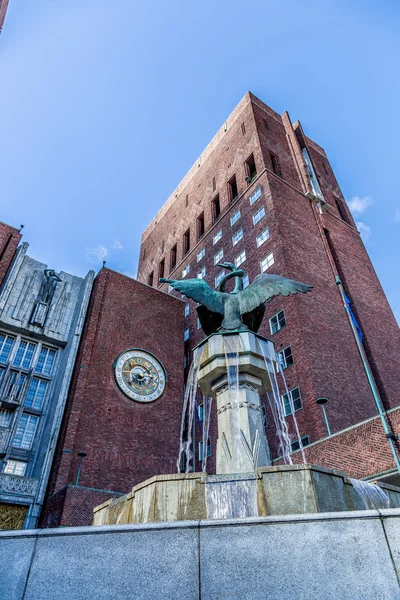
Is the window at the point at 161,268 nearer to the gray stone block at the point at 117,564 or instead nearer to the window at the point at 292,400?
the window at the point at 292,400

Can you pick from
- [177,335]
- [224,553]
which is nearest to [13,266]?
[177,335]

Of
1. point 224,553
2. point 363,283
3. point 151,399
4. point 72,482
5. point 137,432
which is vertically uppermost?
point 363,283

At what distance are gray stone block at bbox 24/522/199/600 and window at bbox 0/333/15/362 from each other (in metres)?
22.0

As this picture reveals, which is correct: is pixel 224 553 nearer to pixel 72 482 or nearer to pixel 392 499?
pixel 392 499

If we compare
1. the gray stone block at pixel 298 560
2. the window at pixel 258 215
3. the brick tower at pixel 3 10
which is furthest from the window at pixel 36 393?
the brick tower at pixel 3 10

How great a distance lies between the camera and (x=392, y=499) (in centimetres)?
855

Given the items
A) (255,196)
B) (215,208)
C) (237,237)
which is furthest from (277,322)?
(215,208)

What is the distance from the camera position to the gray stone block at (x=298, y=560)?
4387mm

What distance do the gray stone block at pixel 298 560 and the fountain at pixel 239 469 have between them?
145cm

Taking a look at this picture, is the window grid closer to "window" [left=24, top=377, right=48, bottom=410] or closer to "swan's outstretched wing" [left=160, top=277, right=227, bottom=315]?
"window" [left=24, top=377, right=48, bottom=410]

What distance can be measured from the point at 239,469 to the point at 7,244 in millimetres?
25657

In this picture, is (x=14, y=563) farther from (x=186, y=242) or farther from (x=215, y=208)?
(x=186, y=242)

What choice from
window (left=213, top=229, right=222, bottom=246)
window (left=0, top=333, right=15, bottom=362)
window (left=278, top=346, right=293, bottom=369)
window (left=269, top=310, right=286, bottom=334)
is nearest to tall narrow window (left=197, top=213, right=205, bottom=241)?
window (left=213, top=229, right=222, bottom=246)

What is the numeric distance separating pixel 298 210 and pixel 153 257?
76.8ft
